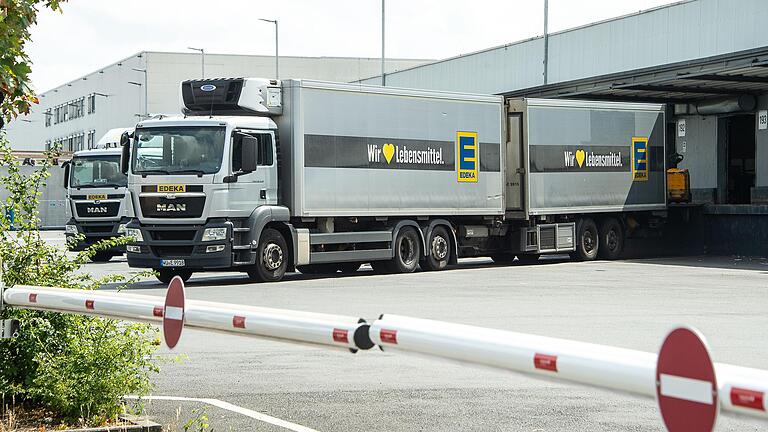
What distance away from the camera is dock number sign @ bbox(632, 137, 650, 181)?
94.8 ft

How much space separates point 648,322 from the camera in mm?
13883

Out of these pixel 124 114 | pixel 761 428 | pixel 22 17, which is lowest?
pixel 761 428

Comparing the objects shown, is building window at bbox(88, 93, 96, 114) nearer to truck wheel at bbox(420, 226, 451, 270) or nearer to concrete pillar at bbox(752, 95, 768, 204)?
concrete pillar at bbox(752, 95, 768, 204)

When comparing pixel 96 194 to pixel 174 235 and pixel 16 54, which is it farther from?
pixel 16 54

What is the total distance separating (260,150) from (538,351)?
57.5 ft

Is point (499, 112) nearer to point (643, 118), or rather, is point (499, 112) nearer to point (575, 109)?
point (575, 109)

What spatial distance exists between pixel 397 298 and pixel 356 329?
12.7 m

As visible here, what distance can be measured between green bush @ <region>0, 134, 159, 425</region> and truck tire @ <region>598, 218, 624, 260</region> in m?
21.4

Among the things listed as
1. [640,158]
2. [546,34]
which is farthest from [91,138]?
[640,158]

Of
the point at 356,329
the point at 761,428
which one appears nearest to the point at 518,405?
the point at 761,428

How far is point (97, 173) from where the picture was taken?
28734mm

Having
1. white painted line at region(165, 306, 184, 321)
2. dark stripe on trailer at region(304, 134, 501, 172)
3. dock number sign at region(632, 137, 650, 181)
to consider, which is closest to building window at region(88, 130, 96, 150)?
dock number sign at region(632, 137, 650, 181)

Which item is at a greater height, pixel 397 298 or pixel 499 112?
pixel 499 112

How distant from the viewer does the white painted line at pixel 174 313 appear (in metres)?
5.79
